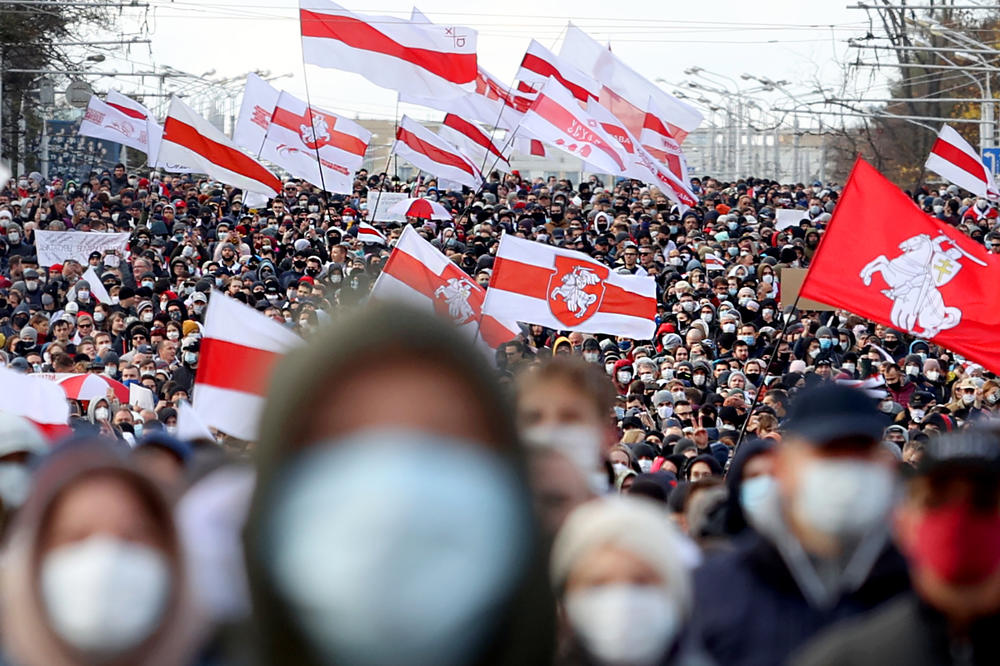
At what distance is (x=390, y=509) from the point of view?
915mm

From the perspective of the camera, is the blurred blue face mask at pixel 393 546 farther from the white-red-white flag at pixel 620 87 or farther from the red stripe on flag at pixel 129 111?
the red stripe on flag at pixel 129 111

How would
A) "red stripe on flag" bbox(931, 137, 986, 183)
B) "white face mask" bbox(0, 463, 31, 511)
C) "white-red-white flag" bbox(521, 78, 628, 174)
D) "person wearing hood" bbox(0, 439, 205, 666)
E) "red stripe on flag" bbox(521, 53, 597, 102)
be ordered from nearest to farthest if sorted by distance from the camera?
"person wearing hood" bbox(0, 439, 205, 666), "white face mask" bbox(0, 463, 31, 511), "white-red-white flag" bbox(521, 78, 628, 174), "red stripe on flag" bbox(521, 53, 597, 102), "red stripe on flag" bbox(931, 137, 986, 183)

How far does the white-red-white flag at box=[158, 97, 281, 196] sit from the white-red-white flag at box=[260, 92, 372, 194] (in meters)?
2.54

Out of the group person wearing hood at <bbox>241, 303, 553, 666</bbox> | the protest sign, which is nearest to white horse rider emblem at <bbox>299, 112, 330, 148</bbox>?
the protest sign

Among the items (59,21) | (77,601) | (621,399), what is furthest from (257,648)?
(59,21)

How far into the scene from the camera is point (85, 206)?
30.2 metres

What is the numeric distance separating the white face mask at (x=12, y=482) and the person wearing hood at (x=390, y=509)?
2.54 meters

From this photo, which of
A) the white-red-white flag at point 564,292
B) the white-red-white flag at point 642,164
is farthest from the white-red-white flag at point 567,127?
the white-red-white flag at point 564,292

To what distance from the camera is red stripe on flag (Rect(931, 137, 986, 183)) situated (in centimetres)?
2684

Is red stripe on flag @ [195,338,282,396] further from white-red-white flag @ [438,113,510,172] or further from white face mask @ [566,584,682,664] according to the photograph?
white-red-white flag @ [438,113,510,172]

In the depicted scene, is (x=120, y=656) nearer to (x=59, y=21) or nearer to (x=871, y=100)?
(x=871, y=100)

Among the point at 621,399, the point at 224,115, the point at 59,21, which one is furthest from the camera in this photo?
the point at 224,115

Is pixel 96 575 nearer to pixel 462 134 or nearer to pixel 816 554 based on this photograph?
pixel 816 554

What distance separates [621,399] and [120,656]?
13.2 metres
